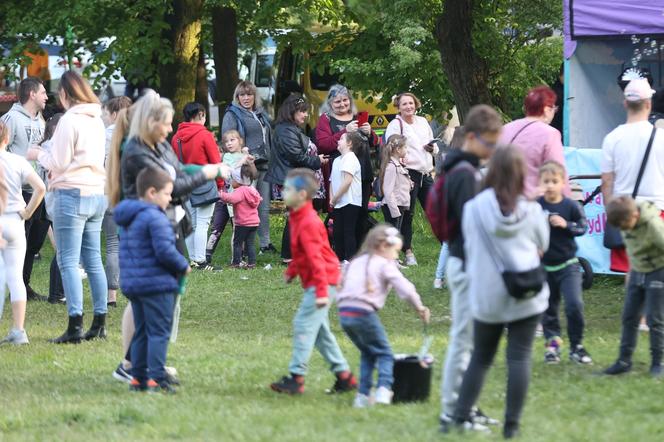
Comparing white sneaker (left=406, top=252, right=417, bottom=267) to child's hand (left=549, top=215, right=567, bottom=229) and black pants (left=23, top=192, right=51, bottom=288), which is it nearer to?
black pants (left=23, top=192, right=51, bottom=288)

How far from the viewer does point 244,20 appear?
922 inches

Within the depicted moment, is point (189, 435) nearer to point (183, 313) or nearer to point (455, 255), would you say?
point (455, 255)

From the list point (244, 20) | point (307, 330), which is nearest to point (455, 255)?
point (307, 330)

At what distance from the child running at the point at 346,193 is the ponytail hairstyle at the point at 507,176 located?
7548 mm

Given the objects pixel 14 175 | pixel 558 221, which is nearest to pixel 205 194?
pixel 14 175

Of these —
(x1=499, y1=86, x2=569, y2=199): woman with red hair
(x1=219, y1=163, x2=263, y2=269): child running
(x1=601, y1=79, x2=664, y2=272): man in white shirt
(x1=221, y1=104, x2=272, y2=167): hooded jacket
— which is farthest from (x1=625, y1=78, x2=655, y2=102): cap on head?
(x1=221, y1=104, x2=272, y2=167): hooded jacket

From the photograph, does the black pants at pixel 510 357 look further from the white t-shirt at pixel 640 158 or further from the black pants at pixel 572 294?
the white t-shirt at pixel 640 158

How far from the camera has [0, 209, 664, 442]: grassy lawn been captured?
6.42 m

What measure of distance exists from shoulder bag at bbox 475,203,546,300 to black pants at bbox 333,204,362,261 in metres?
7.68

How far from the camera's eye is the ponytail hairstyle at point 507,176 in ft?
18.4

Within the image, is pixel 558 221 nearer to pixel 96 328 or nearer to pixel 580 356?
pixel 580 356

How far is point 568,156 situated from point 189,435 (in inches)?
263

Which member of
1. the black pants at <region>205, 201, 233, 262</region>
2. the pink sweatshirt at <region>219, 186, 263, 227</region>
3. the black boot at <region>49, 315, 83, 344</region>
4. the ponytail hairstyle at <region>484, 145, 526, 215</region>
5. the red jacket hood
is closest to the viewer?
the ponytail hairstyle at <region>484, 145, 526, 215</region>

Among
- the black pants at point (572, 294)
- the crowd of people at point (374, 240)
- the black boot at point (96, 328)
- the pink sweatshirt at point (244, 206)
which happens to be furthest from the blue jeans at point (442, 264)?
the black boot at point (96, 328)
